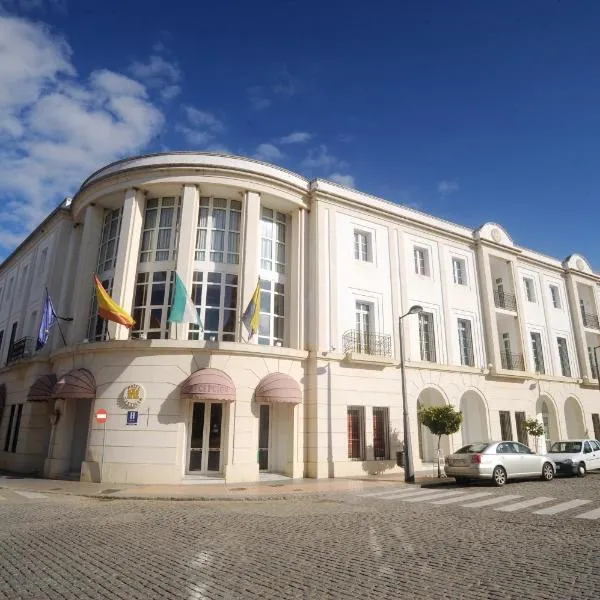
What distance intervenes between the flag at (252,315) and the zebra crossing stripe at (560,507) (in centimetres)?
1081

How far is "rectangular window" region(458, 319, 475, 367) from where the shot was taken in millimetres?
23734

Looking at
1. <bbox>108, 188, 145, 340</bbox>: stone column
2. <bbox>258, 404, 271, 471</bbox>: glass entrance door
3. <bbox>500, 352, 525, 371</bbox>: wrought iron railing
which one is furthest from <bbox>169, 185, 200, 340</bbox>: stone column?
<bbox>500, 352, 525, 371</bbox>: wrought iron railing

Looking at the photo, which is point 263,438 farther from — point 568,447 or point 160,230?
point 568,447

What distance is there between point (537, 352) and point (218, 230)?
20808 mm

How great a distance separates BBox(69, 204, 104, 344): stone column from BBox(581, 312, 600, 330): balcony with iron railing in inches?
1215

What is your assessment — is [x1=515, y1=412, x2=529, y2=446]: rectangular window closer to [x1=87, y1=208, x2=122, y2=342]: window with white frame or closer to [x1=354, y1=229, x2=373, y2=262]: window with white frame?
[x1=354, y1=229, x2=373, y2=262]: window with white frame

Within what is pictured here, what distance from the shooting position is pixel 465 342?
2422 centimetres

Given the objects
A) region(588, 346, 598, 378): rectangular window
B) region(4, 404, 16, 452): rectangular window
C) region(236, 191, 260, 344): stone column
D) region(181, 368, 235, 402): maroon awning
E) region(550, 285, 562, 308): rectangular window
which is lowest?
region(4, 404, 16, 452): rectangular window

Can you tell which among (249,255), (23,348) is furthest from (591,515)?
(23,348)

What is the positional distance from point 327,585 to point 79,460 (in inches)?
638

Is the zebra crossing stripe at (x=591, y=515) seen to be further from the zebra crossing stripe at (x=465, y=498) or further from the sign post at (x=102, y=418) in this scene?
the sign post at (x=102, y=418)

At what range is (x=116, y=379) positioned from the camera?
54.4 feet

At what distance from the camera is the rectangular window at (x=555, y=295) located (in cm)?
3023

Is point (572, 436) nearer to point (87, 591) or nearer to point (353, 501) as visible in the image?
point (353, 501)
